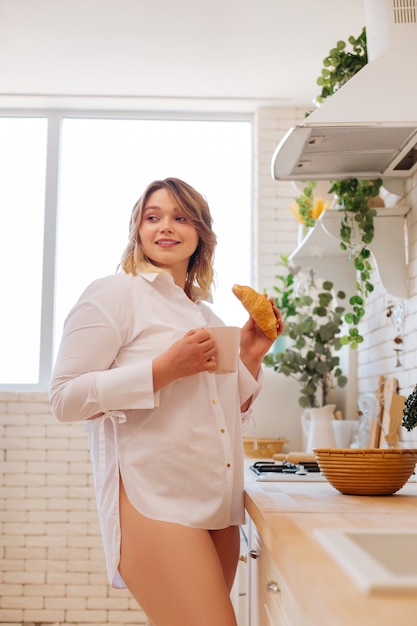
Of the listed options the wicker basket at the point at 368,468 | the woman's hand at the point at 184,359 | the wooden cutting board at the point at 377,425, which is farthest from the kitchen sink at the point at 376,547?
the wooden cutting board at the point at 377,425

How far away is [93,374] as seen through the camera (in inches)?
64.1

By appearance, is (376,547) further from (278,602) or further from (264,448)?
(264,448)

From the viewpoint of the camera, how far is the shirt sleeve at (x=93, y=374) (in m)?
1.61

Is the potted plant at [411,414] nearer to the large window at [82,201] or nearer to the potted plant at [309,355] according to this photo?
the potted plant at [309,355]

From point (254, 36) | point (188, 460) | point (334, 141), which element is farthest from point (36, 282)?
point (188, 460)

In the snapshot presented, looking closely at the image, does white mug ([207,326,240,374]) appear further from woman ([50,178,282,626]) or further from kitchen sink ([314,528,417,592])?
kitchen sink ([314,528,417,592])

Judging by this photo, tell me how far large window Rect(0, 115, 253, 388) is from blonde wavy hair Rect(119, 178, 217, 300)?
2632 millimetres

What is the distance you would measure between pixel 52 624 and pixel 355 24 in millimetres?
3564

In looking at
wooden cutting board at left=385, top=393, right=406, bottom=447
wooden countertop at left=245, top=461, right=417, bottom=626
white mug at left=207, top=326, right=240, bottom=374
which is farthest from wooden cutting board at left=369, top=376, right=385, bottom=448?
white mug at left=207, top=326, right=240, bottom=374

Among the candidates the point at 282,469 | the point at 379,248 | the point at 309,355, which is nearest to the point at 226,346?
the point at 282,469

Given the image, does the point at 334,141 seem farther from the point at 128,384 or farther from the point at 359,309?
the point at 128,384

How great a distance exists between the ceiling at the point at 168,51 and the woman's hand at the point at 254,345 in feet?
7.14

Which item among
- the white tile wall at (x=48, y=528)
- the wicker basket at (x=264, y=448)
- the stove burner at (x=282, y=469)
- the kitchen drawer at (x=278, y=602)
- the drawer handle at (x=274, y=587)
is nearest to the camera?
the kitchen drawer at (x=278, y=602)

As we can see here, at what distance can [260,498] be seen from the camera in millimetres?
1743
